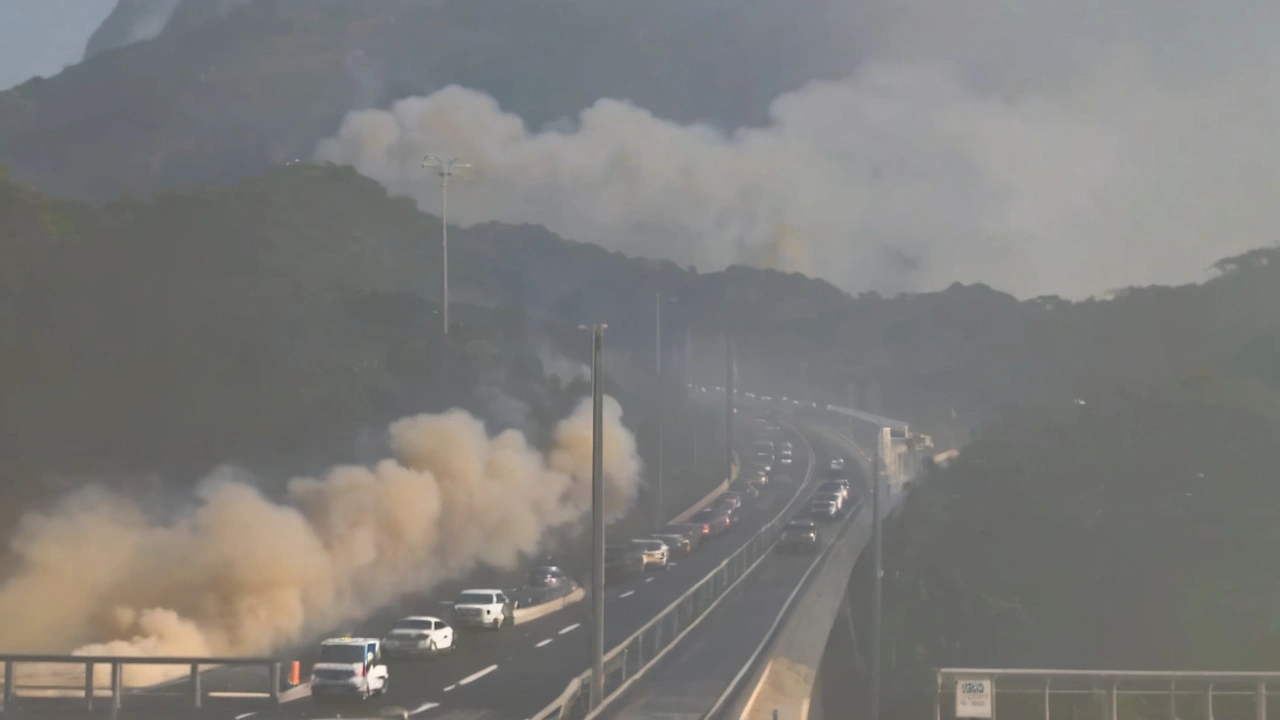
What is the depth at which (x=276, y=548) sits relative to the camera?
2004 inches

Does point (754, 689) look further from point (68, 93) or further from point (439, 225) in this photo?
point (68, 93)

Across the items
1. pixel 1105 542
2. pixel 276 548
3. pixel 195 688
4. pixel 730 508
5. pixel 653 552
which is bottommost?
pixel 195 688

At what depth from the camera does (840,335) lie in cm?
Result: 9656

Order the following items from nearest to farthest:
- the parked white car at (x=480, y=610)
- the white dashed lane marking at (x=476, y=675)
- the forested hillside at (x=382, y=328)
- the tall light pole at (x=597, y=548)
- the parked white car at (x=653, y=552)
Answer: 1. the tall light pole at (x=597, y=548)
2. the white dashed lane marking at (x=476, y=675)
3. the parked white car at (x=480, y=610)
4. the forested hillside at (x=382, y=328)
5. the parked white car at (x=653, y=552)

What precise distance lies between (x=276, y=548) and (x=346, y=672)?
2222 cm

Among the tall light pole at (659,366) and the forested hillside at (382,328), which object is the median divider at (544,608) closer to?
the forested hillside at (382,328)

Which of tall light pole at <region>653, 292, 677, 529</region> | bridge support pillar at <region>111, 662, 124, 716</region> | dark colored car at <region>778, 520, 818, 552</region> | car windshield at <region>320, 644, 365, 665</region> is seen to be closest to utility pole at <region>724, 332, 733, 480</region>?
tall light pole at <region>653, 292, 677, 529</region>

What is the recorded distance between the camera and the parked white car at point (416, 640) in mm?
38125

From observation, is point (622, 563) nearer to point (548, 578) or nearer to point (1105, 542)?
point (548, 578)

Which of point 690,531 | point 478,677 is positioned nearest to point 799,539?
point 690,531

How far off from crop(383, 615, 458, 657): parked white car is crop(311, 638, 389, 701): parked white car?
23.6ft

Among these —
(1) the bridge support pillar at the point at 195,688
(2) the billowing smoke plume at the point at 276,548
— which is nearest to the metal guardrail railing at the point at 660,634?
(1) the bridge support pillar at the point at 195,688

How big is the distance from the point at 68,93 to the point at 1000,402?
220ft

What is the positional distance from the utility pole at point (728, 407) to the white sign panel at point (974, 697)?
5986 cm
